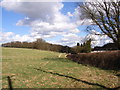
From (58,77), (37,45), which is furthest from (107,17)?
(37,45)

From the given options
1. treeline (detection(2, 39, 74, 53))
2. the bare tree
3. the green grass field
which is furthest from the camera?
treeline (detection(2, 39, 74, 53))

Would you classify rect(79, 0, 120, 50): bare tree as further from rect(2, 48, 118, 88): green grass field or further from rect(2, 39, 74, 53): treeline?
rect(2, 39, 74, 53): treeline

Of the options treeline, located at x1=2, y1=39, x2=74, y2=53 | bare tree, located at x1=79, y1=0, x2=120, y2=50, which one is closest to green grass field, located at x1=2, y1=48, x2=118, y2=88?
bare tree, located at x1=79, y1=0, x2=120, y2=50

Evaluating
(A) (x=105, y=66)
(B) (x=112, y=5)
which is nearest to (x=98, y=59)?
(A) (x=105, y=66)

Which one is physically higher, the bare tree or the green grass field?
the bare tree

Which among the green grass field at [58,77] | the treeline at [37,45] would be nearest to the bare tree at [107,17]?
the green grass field at [58,77]

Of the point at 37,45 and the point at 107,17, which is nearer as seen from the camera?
the point at 107,17

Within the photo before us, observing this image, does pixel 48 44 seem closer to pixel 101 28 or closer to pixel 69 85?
pixel 101 28

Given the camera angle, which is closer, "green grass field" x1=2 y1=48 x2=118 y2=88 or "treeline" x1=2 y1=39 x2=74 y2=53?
"green grass field" x1=2 y1=48 x2=118 y2=88

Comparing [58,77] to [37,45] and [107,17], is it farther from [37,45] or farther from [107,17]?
[37,45]

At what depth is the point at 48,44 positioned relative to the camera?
7662cm

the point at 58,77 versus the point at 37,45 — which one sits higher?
the point at 37,45

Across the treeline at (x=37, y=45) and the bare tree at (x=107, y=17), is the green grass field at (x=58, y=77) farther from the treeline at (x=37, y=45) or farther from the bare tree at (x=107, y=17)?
the treeline at (x=37, y=45)

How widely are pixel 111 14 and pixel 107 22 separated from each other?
4.06 ft
